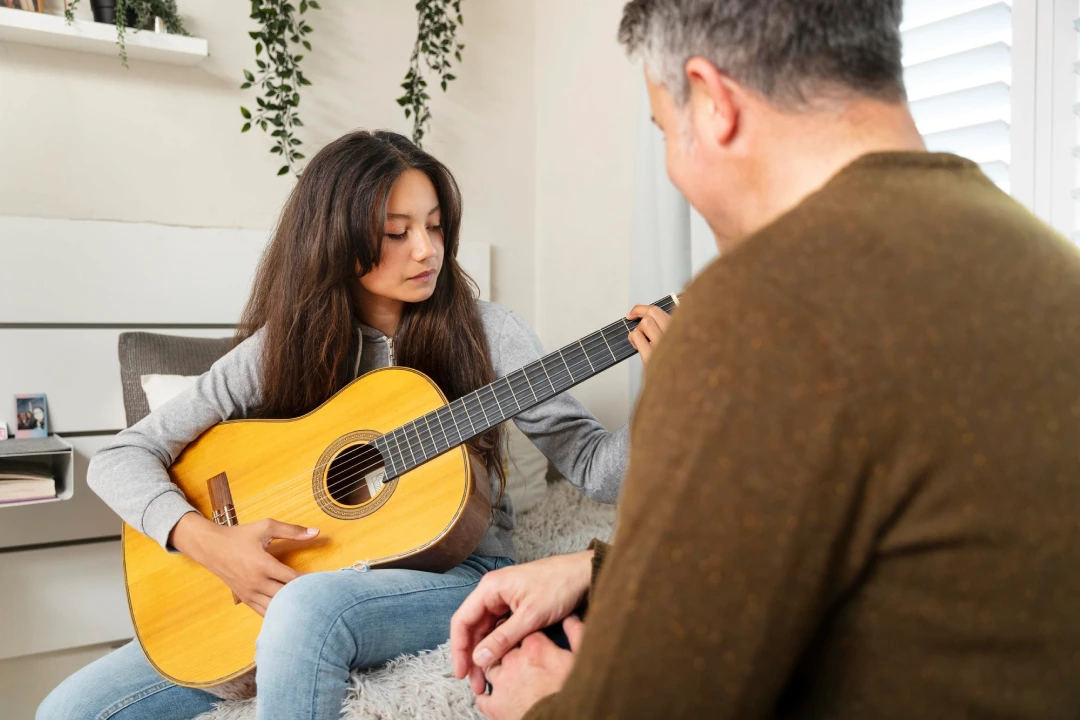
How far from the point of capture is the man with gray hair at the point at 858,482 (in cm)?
40

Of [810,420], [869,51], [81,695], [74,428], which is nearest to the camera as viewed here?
[810,420]

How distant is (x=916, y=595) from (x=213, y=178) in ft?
7.22

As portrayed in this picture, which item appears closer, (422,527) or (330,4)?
(422,527)

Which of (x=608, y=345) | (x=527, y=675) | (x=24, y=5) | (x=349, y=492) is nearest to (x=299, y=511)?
(x=349, y=492)

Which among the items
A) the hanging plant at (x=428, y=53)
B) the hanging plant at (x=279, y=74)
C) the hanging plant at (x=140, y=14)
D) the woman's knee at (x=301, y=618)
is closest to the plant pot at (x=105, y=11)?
the hanging plant at (x=140, y=14)

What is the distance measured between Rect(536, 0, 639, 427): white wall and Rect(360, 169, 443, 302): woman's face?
75 cm

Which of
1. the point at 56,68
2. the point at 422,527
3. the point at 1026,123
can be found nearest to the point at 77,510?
the point at 56,68

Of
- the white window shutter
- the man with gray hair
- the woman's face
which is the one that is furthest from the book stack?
the white window shutter

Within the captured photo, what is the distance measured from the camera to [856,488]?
406 mm

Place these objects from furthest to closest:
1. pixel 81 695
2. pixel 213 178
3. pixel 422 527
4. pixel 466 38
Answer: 1. pixel 466 38
2. pixel 213 178
3. pixel 81 695
4. pixel 422 527

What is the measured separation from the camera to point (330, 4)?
237 centimetres

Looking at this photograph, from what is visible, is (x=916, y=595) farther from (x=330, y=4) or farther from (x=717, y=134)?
(x=330, y=4)

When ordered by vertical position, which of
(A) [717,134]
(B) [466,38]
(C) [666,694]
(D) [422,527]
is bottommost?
(D) [422,527]

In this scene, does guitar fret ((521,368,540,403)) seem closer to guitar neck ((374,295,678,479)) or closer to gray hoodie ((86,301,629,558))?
guitar neck ((374,295,678,479))
